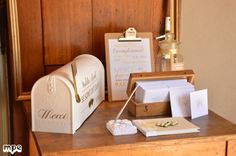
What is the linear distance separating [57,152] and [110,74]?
55 cm

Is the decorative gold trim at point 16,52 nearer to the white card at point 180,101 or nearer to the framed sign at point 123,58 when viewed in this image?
the framed sign at point 123,58

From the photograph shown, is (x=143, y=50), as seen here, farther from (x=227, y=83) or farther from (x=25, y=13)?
(x=227, y=83)

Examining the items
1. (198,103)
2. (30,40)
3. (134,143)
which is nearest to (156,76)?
(198,103)

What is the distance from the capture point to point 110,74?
1452 mm

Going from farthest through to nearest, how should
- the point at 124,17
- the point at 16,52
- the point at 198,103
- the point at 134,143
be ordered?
the point at 124,17, the point at 16,52, the point at 198,103, the point at 134,143

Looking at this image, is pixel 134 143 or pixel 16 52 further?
pixel 16 52

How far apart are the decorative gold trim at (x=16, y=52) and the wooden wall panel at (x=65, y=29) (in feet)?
0.34

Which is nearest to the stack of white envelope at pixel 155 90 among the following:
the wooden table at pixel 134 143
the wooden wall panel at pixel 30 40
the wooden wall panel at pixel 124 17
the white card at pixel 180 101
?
the white card at pixel 180 101

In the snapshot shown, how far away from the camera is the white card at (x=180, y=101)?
4.07 ft

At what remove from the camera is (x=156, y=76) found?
1.28 m

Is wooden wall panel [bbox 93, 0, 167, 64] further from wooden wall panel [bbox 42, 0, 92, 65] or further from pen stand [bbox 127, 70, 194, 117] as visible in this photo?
pen stand [bbox 127, 70, 194, 117]

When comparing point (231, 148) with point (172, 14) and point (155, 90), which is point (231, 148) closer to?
point (155, 90)

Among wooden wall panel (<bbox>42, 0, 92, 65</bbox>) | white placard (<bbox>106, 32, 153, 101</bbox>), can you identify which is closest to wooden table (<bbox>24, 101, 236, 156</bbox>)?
white placard (<bbox>106, 32, 153, 101</bbox>)

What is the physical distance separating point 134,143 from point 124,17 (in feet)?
2.18
